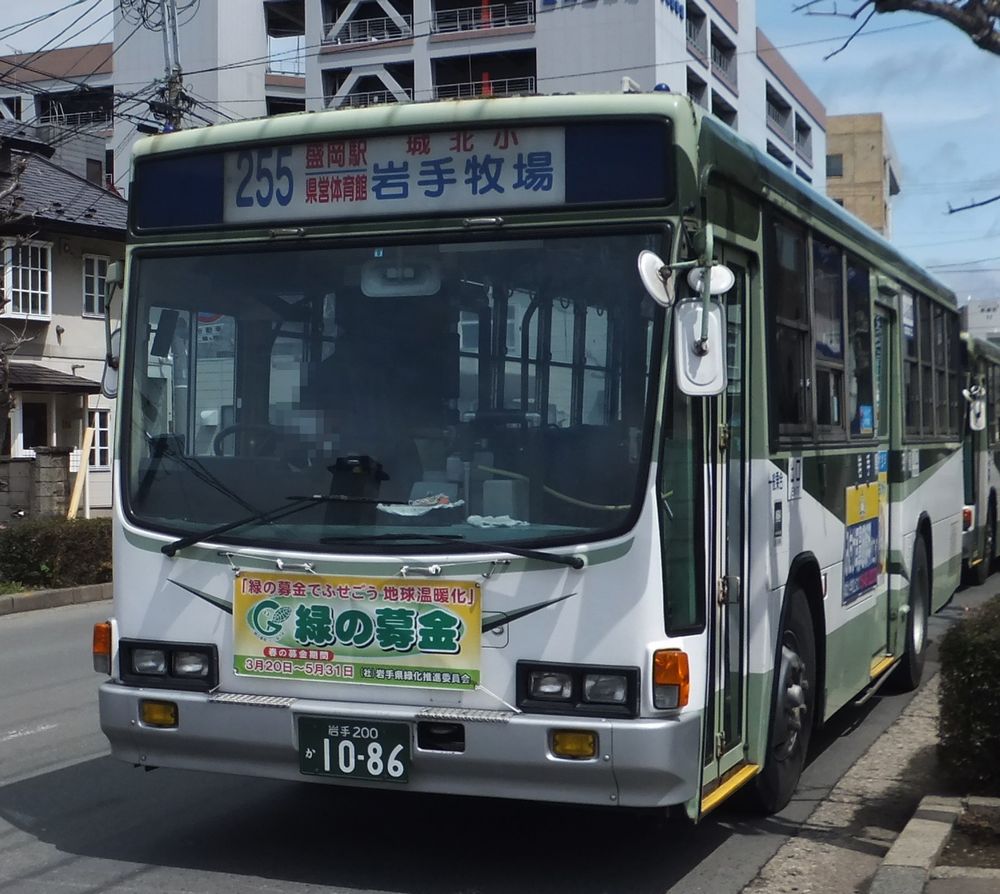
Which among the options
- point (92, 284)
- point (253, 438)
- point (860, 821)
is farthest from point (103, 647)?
point (92, 284)

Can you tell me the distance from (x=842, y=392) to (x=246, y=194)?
368 cm

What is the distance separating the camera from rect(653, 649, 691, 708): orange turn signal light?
5293mm

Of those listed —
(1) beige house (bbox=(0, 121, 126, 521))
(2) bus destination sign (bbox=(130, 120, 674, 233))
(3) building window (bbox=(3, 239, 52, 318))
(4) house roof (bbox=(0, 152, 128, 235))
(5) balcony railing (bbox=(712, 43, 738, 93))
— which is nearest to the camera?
(2) bus destination sign (bbox=(130, 120, 674, 233))

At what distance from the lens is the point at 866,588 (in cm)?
880

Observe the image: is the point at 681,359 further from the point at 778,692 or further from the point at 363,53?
the point at 363,53

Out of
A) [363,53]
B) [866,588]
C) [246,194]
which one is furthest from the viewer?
[363,53]

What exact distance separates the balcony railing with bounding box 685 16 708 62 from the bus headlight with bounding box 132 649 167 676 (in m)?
54.6

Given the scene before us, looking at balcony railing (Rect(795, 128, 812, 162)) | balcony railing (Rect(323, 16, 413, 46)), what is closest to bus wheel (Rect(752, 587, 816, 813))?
balcony railing (Rect(323, 16, 413, 46))

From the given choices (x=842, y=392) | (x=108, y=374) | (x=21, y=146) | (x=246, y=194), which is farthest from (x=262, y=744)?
(x=21, y=146)

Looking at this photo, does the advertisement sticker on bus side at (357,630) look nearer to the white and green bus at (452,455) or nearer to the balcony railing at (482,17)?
the white and green bus at (452,455)

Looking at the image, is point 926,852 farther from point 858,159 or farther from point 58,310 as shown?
point 858,159

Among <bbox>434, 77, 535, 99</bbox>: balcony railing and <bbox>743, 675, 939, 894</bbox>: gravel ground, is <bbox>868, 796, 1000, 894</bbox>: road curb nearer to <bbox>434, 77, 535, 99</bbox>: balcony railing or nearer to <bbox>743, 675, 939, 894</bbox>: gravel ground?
<bbox>743, 675, 939, 894</bbox>: gravel ground

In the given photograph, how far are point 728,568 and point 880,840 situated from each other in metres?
1.63

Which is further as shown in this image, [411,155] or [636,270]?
[411,155]
